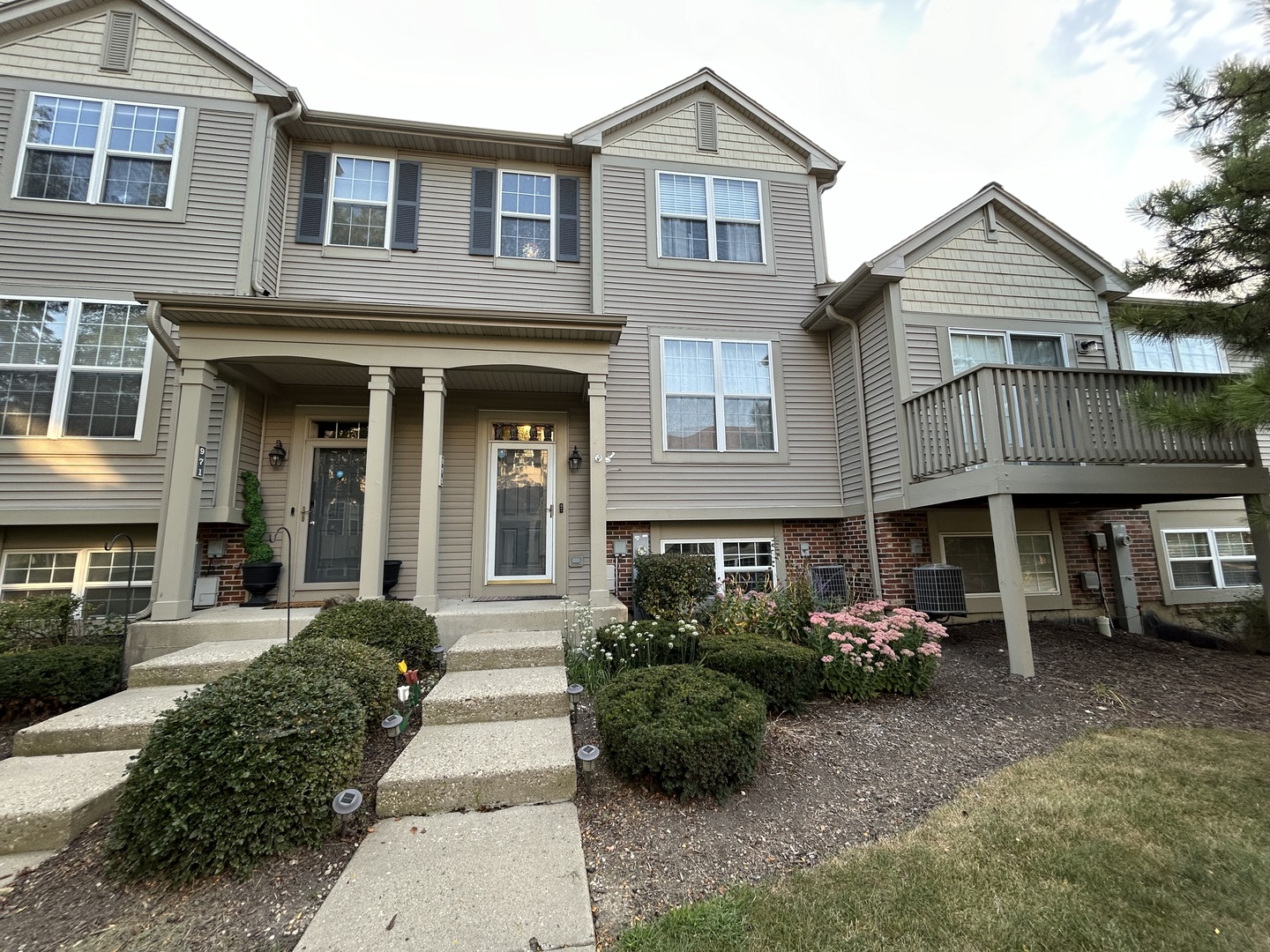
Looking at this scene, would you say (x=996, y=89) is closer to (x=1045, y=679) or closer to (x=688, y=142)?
(x=688, y=142)

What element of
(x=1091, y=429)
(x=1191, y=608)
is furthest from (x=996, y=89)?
(x=1191, y=608)

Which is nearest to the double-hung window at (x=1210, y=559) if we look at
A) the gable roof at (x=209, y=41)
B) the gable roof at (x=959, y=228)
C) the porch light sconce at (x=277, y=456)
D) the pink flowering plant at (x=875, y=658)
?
the gable roof at (x=959, y=228)

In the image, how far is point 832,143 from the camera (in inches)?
332

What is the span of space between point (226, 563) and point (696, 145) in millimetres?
8892

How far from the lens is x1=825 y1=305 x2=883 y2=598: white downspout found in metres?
6.77

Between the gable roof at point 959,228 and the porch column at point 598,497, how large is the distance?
3.61 meters

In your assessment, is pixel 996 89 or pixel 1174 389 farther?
pixel 996 89

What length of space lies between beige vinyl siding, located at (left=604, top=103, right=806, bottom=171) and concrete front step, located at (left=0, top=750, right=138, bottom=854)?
8.64 m

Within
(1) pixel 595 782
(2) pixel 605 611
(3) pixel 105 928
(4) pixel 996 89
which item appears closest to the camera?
(3) pixel 105 928

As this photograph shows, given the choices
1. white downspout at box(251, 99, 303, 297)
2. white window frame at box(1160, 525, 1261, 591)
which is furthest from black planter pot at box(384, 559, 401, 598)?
white window frame at box(1160, 525, 1261, 591)

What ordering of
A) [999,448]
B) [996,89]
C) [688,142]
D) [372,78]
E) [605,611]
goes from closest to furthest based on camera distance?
[999,448] < [605,611] < [688,142] < [996,89] < [372,78]

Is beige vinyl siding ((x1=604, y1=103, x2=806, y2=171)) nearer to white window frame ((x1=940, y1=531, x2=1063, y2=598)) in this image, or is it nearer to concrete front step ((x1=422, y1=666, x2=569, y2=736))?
white window frame ((x1=940, y1=531, x2=1063, y2=598))

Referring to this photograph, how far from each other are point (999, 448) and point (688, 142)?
6493mm

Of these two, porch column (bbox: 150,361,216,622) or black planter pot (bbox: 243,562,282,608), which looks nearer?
porch column (bbox: 150,361,216,622)
